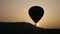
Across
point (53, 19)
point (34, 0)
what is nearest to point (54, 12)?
point (53, 19)

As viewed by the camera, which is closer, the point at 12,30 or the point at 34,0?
the point at 12,30

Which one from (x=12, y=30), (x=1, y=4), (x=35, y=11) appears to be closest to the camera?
(x=12, y=30)

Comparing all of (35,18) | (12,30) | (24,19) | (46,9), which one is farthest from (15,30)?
(46,9)

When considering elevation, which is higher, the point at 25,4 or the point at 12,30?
the point at 25,4

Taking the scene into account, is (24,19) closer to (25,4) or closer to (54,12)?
(25,4)

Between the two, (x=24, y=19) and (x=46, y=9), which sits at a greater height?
(x=46, y=9)

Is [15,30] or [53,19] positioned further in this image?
[53,19]

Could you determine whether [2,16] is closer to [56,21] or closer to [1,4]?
[1,4]

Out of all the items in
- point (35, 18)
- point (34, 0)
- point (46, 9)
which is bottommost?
point (35, 18)

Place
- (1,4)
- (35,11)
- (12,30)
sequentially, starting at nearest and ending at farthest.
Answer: (12,30)
(35,11)
(1,4)
